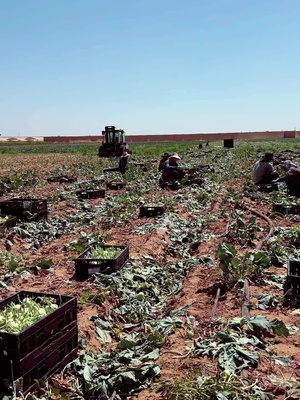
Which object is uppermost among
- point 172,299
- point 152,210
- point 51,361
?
point 152,210

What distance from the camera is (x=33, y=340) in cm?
389

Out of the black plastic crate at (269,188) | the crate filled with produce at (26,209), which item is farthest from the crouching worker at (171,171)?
the crate filled with produce at (26,209)

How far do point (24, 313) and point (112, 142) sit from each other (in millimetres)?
31756

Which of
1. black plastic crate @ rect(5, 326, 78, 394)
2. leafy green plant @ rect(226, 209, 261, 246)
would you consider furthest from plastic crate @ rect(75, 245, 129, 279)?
leafy green plant @ rect(226, 209, 261, 246)

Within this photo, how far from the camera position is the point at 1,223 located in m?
9.62

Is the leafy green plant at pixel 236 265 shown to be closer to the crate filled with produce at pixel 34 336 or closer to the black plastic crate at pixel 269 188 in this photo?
the crate filled with produce at pixel 34 336

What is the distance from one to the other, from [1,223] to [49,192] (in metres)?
6.72

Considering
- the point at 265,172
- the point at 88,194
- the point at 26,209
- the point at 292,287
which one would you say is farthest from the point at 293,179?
the point at 292,287

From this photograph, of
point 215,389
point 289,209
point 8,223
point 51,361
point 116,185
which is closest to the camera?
point 215,389

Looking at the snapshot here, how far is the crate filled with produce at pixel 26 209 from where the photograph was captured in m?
10.8

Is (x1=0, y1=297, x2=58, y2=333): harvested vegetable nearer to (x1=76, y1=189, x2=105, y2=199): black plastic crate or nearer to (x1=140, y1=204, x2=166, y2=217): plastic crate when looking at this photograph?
(x1=140, y1=204, x2=166, y2=217): plastic crate

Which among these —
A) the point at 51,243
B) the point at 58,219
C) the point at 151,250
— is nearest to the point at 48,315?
the point at 151,250

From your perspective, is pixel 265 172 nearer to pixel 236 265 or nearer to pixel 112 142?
pixel 236 265

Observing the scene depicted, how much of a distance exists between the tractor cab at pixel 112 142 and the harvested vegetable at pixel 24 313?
98.9 feet
